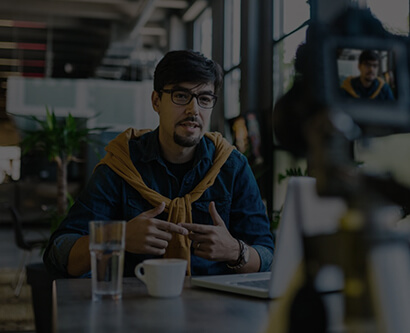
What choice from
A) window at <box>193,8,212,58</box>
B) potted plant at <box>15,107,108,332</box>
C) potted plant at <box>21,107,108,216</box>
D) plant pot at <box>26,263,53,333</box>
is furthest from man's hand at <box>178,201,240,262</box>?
window at <box>193,8,212,58</box>

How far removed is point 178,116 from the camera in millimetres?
1728

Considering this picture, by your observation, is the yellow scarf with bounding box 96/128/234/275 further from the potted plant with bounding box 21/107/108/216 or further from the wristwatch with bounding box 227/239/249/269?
the potted plant with bounding box 21/107/108/216

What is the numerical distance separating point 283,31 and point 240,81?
3.03 feet

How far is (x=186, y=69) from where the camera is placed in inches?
67.6

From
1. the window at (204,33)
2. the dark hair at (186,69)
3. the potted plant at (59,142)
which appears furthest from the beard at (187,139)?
the window at (204,33)

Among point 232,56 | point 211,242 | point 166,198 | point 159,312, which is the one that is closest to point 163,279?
point 159,312

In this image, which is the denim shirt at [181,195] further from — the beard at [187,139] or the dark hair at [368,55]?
the dark hair at [368,55]

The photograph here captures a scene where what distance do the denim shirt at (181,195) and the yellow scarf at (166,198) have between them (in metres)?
0.03

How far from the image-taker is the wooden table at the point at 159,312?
771 mm

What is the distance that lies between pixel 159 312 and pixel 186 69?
101cm

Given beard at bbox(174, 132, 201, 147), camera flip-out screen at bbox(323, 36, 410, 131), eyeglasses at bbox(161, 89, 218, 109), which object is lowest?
camera flip-out screen at bbox(323, 36, 410, 131)

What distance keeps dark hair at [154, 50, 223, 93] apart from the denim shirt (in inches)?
8.0

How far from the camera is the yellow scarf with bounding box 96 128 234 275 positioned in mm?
1605

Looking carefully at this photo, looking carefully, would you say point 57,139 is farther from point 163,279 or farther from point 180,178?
point 163,279
